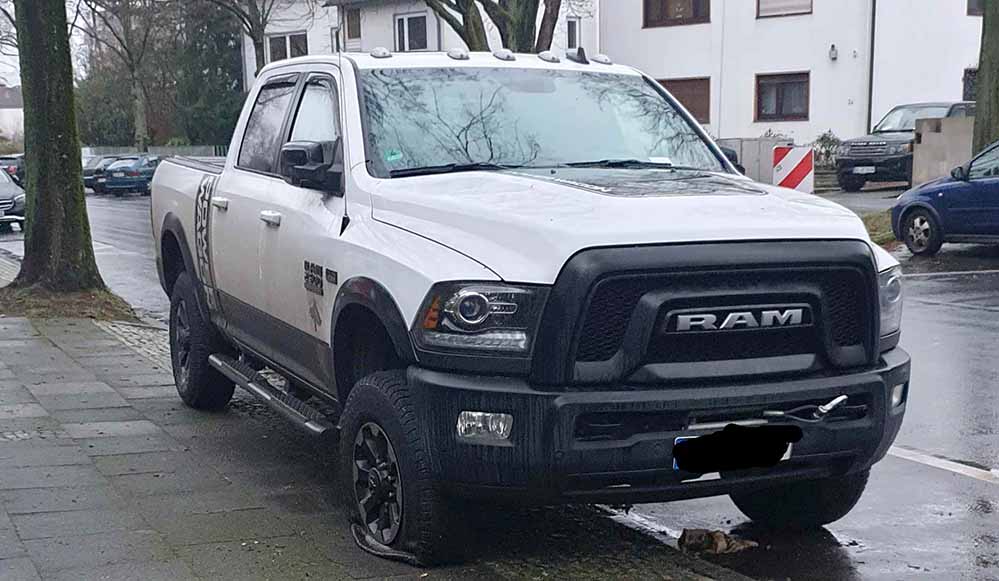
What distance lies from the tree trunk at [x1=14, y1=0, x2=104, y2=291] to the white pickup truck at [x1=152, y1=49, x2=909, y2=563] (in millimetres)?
7467

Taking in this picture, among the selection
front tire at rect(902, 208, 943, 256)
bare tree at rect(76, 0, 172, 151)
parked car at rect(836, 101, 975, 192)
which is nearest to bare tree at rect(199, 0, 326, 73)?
bare tree at rect(76, 0, 172, 151)

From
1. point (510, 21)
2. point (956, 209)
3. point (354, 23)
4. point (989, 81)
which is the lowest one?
point (956, 209)

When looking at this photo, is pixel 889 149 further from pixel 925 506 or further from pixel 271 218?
pixel 271 218

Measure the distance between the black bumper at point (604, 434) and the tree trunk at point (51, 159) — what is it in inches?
357

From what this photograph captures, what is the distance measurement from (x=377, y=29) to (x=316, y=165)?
4172 centimetres

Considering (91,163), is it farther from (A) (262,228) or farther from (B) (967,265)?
(A) (262,228)

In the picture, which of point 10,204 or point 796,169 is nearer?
point 796,169

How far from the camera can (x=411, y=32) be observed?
4541 centimetres

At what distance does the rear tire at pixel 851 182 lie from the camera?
28.9 meters

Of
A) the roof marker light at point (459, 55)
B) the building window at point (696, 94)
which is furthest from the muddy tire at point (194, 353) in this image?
the building window at point (696, 94)

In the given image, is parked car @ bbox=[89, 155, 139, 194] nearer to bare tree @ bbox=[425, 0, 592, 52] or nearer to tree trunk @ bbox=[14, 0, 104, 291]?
bare tree @ bbox=[425, 0, 592, 52]

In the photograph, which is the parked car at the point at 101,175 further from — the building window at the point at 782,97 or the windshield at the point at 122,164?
the building window at the point at 782,97

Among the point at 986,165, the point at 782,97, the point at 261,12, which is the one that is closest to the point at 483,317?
the point at 986,165

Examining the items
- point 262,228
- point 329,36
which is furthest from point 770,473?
point 329,36
